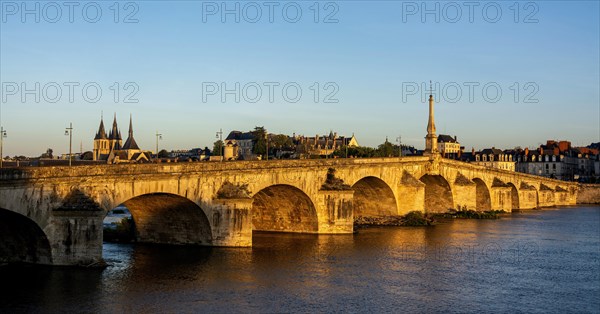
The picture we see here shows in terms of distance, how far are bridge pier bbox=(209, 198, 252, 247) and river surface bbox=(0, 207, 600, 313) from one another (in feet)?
2.89

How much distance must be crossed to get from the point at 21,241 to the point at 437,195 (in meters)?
54.8

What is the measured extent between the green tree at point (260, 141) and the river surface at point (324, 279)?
68352 mm

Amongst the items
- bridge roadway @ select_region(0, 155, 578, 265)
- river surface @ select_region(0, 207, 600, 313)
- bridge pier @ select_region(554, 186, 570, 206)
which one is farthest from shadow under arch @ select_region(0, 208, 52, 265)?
bridge pier @ select_region(554, 186, 570, 206)

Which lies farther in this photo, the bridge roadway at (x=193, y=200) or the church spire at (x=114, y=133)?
the church spire at (x=114, y=133)

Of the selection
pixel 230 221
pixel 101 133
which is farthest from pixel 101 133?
pixel 230 221

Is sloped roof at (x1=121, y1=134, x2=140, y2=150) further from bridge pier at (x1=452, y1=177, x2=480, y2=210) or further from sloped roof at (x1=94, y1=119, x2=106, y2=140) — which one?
bridge pier at (x1=452, y1=177, x2=480, y2=210)

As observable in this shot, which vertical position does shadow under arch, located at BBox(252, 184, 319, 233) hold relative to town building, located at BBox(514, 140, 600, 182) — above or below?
below

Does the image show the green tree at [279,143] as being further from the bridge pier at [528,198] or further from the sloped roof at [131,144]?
the bridge pier at [528,198]

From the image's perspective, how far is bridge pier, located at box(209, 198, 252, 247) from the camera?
4156 centimetres

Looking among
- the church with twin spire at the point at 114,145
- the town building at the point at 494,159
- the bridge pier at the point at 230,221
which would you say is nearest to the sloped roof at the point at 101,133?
the church with twin spire at the point at 114,145

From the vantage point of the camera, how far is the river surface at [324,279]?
1093 inches

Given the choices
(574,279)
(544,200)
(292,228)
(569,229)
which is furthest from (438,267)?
(544,200)

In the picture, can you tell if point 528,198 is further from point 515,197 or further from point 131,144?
point 131,144

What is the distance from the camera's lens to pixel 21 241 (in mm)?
33562
